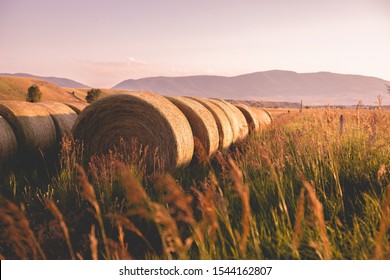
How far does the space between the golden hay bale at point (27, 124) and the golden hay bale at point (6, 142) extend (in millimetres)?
238

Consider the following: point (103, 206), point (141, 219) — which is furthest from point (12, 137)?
point (141, 219)

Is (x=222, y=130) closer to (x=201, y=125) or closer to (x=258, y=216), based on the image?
(x=201, y=125)

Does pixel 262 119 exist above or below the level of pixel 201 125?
below

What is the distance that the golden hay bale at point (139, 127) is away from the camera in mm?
5719

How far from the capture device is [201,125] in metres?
6.81

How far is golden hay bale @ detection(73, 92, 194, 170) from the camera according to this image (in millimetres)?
5719

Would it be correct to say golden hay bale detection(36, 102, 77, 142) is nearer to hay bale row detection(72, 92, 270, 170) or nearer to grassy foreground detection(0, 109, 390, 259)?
hay bale row detection(72, 92, 270, 170)

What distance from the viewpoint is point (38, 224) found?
13.5ft

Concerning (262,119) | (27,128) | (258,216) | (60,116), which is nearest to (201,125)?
(27,128)

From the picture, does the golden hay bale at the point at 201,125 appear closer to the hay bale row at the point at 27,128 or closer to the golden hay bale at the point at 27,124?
the hay bale row at the point at 27,128

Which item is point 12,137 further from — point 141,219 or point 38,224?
point 141,219

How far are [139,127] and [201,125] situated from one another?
4.39 ft

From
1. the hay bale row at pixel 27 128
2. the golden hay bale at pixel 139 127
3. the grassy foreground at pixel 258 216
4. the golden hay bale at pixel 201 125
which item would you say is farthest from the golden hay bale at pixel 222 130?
the hay bale row at pixel 27 128
